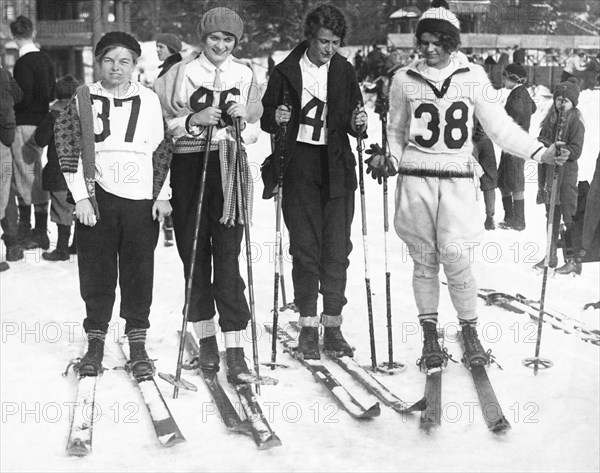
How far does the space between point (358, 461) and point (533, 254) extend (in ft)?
19.1

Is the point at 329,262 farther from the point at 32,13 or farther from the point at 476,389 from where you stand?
the point at 32,13

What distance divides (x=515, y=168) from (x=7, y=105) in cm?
634

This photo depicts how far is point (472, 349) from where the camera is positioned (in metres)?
5.29

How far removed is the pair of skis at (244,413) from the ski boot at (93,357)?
0.63 meters

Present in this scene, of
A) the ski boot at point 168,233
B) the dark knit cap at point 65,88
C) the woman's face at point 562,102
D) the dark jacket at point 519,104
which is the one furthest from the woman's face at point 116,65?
the dark jacket at point 519,104

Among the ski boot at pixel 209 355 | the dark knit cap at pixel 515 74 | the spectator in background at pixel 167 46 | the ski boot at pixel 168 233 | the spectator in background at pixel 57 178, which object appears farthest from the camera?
the dark knit cap at pixel 515 74

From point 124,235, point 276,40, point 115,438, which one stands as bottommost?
point 115,438

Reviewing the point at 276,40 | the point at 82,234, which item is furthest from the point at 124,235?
the point at 276,40

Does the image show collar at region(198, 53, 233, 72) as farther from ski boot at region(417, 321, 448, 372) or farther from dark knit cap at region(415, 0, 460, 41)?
ski boot at region(417, 321, 448, 372)

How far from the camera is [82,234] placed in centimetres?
504

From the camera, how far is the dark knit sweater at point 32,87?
8.87 metres

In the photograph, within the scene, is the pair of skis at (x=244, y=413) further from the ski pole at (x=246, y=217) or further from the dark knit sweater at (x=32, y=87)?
the dark knit sweater at (x=32, y=87)

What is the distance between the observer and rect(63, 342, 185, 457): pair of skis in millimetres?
4102

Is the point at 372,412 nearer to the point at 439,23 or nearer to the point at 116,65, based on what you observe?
the point at 439,23
